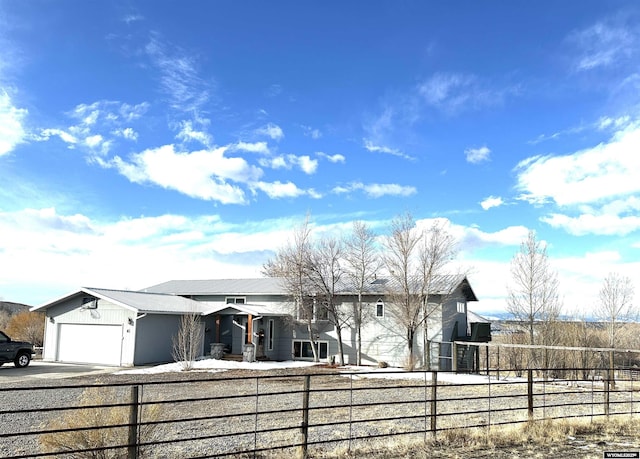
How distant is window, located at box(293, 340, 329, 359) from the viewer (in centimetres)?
3145

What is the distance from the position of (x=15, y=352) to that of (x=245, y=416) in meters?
17.2

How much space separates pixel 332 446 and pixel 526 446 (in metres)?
3.07

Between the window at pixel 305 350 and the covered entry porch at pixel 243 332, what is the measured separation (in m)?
0.78

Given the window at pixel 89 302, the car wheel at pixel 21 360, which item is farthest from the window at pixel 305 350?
the car wheel at pixel 21 360

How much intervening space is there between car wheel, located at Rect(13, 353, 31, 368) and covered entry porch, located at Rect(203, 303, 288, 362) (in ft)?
29.8

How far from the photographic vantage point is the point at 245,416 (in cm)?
1214

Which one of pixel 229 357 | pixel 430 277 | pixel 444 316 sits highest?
pixel 430 277

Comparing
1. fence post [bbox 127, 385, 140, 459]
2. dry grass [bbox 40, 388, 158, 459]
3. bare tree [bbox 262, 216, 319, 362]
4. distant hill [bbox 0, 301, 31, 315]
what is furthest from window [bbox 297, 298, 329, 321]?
distant hill [bbox 0, 301, 31, 315]

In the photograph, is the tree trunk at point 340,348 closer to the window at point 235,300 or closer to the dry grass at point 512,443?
the window at point 235,300

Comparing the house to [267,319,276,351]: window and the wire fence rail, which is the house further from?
the wire fence rail

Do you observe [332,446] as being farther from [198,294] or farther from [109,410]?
[198,294]

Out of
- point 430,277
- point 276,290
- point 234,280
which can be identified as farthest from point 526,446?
point 234,280

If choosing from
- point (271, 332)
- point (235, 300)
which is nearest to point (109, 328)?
point (235, 300)

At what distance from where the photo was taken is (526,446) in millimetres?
8055
